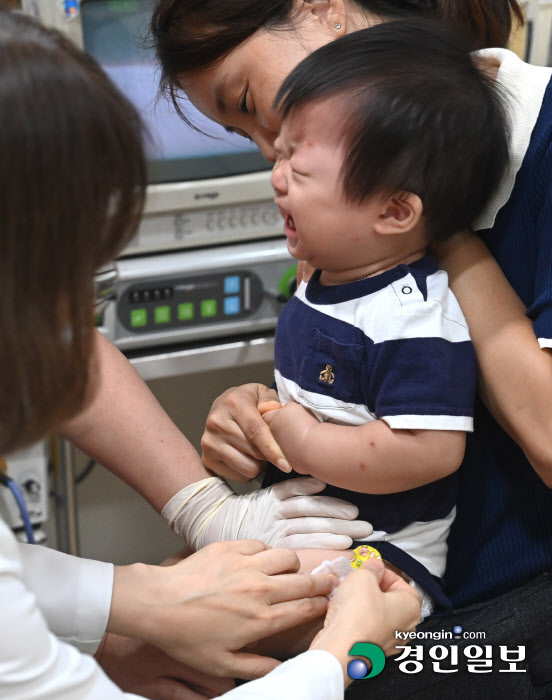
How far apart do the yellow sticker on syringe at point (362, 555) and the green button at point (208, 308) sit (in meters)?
0.81

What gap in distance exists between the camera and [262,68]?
1.12 meters

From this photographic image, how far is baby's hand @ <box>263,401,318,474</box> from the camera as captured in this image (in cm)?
101

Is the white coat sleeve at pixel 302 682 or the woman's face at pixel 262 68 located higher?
the woman's face at pixel 262 68

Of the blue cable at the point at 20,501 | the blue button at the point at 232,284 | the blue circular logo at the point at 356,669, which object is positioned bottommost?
the blue cable at the point at 20,501

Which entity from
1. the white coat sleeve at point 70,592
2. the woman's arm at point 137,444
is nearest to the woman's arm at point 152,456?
the woman's arm at point 137,444

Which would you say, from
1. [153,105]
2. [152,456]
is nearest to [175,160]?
[153,105]

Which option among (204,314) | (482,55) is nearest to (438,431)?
(482,55)

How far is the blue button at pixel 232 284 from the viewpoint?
5.68 ft

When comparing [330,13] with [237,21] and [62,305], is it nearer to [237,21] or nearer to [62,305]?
[237,21]

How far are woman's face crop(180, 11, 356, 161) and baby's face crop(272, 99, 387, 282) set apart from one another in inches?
4.3

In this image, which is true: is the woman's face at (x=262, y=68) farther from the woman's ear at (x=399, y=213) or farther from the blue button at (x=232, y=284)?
the blue button at (x=232, y=284)

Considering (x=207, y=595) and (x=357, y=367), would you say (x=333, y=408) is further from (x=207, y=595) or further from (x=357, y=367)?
(x=207, y=595)

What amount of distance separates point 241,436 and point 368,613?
313mm

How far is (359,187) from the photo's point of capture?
95 centimetres
